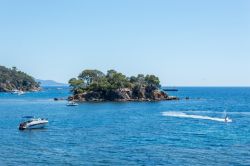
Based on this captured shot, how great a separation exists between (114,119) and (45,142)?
4733 centimetres

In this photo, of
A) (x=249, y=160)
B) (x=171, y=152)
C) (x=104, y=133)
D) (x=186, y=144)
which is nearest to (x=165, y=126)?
(x=104, y=133)

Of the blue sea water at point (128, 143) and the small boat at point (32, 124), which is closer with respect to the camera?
the blue sea water at point (128, 143)

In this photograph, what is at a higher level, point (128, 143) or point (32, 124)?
point (32, 124)

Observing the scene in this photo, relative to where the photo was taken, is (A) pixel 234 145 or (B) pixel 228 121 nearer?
(A) pixel 234 145

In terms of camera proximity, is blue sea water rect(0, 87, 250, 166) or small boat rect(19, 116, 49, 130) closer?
blue sea water rect(0, 87, 250, 166)

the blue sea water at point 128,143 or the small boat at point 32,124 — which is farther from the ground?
the small boat at point 32,124

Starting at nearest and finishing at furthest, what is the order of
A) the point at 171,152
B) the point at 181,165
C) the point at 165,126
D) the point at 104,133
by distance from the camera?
the point at 181,165 → the point at 171,152 → the point at 104,133 → the point at 165,126

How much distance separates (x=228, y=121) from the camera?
401 ft

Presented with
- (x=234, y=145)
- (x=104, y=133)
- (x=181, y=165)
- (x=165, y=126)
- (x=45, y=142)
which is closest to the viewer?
(x=181, y=165)

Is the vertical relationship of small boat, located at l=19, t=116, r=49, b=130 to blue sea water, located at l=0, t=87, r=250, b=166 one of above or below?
above

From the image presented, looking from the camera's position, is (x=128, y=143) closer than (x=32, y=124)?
Yes

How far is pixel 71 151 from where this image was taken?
7225 centimetres

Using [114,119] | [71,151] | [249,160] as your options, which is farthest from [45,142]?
[114,119]

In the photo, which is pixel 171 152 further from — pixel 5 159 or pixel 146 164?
pixel 5 159
